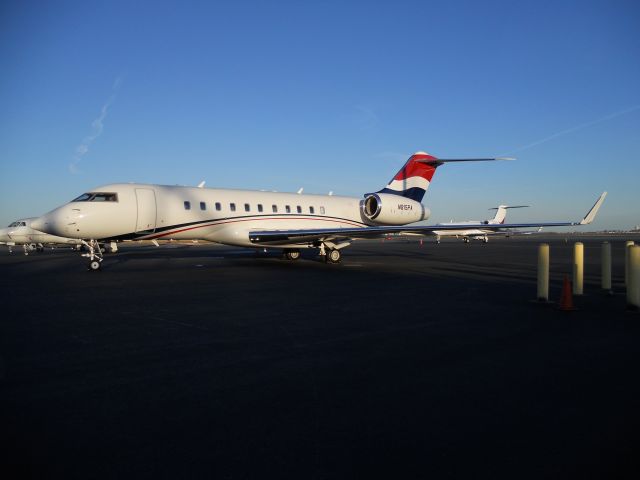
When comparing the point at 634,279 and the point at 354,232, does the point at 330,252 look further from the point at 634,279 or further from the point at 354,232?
the point at 634,279

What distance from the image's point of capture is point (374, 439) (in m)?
3.03

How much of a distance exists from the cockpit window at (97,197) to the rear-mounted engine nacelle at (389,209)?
11.2 metres

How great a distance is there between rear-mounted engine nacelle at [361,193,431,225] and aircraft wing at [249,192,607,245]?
156 inches

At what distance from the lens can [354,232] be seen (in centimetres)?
1617

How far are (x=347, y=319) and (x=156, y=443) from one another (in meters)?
4.38

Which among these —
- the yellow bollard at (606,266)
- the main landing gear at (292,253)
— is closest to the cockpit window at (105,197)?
the main landing gear at (292,253)

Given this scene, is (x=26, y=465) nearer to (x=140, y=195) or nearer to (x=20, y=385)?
(x=20, y=385)

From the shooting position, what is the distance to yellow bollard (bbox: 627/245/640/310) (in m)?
7.77

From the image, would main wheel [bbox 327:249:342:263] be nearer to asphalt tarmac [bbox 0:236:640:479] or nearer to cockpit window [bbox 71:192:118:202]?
cockpit window [bbox 71:192:118:202]

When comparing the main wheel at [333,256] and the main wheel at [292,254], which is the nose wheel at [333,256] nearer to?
the main wheel at [333,256]

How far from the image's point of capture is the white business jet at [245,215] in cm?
1509

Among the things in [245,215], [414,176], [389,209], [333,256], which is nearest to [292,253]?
[333,256]

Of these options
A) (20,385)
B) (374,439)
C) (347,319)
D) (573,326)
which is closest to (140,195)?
(347,319)

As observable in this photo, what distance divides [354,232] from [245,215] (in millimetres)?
4657
